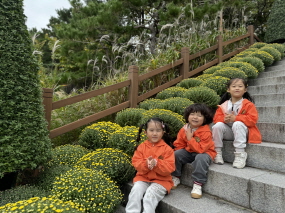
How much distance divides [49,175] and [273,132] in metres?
2.65

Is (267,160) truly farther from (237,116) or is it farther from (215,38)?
(215,38)

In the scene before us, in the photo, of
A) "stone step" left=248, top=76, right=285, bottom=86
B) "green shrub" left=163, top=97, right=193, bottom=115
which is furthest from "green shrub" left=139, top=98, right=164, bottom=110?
"stone step" left=248, top=76, right=285, bottom=86

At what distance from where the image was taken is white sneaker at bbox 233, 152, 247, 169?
2.45 meters

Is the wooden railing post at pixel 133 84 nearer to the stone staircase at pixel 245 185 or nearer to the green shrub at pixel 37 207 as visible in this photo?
the stone staircase at pixel 245 185

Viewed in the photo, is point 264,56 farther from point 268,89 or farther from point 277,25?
point 277,25

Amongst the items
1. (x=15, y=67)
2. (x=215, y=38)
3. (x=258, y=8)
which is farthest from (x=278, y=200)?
(x=258, y=8)

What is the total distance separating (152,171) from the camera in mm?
2318

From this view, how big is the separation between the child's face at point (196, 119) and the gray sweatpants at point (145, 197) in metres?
0.77

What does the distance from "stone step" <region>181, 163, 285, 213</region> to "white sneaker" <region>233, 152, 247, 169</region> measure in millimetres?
51

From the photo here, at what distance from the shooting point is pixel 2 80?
217cm

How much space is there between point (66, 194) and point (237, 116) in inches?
78.1

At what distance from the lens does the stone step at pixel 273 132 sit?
2.73m

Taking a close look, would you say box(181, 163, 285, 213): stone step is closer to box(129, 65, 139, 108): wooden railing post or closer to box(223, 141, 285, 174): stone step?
box(223, 141, 285, 174): stone step

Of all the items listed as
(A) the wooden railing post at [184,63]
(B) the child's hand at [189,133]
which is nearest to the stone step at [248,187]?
(B) the child's hand at [189,133]
